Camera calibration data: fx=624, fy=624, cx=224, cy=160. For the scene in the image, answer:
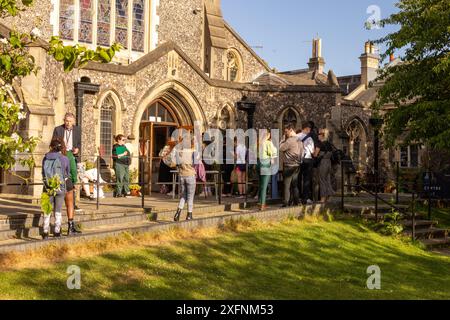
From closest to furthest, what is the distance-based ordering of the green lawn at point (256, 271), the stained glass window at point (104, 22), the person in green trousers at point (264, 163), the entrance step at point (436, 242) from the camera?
the green lawn at point (256, 271) < the person in green trousers at point (264, 163) < the entrance step at point (436, 242) < the stained glass window at point (104, 22)

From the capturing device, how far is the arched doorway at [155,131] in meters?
20.1

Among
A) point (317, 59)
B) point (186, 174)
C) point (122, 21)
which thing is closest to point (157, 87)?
point (122, 21)

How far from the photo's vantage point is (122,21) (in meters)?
22.9

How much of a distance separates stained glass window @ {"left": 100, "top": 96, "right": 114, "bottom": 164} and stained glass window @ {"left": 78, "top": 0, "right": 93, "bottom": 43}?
3.45 metres

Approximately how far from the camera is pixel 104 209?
41.8 feet

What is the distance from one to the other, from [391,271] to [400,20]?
913cm

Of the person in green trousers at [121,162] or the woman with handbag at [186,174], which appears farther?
the person in green trousers at [121,162]

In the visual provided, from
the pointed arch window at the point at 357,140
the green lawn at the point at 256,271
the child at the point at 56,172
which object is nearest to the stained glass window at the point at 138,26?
the pointed arch window at the point at 357,140

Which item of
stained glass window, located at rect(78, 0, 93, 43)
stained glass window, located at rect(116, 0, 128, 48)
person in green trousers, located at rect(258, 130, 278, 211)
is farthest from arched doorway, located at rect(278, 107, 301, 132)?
person in green trousers, located at rect(258, 130, 278, 211)

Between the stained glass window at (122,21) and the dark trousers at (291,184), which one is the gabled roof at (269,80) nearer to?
the stained glass window at (122,21)

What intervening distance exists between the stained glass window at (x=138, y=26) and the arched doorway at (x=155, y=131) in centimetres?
324

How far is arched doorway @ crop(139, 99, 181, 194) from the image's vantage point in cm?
2012
